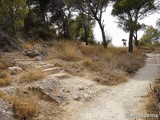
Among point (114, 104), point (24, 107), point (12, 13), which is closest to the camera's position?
point (24, 107)

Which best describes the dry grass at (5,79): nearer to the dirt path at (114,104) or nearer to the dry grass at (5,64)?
the dry grass at (5,64)

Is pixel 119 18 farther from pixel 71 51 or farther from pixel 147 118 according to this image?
pixel 147 118

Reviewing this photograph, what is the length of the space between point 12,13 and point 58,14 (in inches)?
418

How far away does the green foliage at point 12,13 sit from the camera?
634 inches

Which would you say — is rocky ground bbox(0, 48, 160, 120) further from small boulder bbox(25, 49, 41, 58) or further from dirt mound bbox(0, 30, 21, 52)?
dirt mound bbox(0, 30, 21, 52)

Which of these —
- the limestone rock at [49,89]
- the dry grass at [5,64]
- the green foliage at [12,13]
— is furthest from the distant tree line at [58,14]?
the limestone rock at [49,89]

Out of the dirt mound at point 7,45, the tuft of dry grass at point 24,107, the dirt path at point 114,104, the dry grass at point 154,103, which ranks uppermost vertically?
the dirt mound at point 7,45

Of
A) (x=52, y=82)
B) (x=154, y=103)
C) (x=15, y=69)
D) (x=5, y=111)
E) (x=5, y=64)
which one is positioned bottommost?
(x=154, y=103)

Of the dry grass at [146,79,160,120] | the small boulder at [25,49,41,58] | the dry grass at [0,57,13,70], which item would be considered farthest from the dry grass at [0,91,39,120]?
the small boulder at [25,49,41,58]

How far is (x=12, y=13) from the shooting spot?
654 inches

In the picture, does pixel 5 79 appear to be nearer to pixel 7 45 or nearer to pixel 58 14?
pixel 7 45

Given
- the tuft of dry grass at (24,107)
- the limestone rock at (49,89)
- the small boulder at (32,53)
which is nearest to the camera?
the tuft of dry grass at (24,107)

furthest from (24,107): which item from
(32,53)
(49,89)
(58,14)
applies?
(58,14)

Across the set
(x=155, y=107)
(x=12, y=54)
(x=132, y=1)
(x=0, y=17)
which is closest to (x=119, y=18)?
(x=132, y=1)
